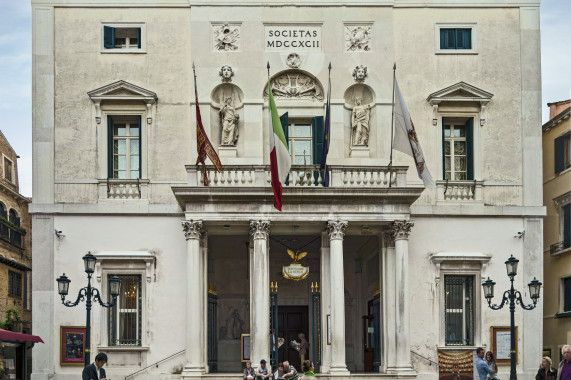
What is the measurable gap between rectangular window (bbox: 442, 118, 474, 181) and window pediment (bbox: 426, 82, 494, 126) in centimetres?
60

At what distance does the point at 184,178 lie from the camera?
34.5 metres

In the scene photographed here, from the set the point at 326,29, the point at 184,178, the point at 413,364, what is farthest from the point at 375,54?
the point at 413,364

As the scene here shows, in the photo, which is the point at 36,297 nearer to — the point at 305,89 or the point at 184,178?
the point at 184,178

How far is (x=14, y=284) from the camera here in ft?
153

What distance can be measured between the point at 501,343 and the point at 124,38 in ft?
54.3

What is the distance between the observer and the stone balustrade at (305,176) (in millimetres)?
32469

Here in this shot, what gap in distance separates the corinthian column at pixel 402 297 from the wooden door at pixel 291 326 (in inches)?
233

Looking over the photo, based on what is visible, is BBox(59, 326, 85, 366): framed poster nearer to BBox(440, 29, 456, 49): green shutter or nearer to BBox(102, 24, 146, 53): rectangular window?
BBox(102, 24, 146, 53): rectangular window

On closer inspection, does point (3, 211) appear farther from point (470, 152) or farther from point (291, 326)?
point (470, 152)

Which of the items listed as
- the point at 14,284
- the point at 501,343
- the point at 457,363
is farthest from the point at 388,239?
the point at 14,284

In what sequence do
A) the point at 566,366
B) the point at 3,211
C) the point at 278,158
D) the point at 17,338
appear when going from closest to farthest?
the point at 566,366
the point at 278,158
the point at 17,338
the point at 3,211

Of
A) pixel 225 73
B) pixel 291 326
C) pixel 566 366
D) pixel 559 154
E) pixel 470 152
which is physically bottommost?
pixel 291 326

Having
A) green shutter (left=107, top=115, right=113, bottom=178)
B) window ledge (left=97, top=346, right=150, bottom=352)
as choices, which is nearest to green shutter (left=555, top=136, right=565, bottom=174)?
green shutter (left=107, top=115, right=113, bottom=178)

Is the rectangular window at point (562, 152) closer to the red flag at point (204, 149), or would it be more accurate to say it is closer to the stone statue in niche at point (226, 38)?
the stone statue in niche at point (226, 38)
